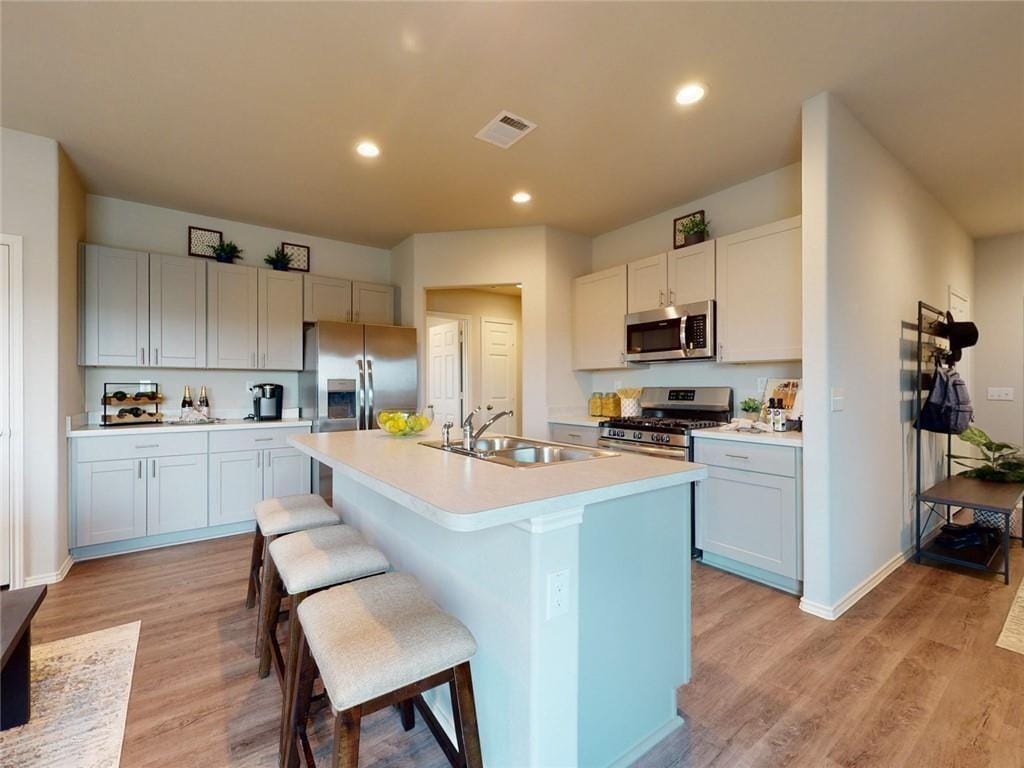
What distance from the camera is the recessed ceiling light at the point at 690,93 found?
2.29m

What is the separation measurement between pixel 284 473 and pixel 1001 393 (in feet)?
21.5

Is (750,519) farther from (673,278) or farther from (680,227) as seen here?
(680,227)

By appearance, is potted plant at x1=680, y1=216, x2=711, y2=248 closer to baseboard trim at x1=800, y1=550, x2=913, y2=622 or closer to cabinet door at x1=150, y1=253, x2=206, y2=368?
baseboard trim at x1=800, y1=550, x2=913, y2=622

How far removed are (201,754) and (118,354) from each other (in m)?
3.06

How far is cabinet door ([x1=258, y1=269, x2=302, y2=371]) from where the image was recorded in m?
4.07

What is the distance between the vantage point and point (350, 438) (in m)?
2.38

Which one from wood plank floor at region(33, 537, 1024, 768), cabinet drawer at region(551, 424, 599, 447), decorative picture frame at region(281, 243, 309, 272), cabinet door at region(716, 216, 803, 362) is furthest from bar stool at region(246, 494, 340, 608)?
decorative picture frame at region(281, 243, 309, 272)

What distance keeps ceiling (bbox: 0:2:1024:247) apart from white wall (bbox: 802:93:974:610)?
0.27 metres

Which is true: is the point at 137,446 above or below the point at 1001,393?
below

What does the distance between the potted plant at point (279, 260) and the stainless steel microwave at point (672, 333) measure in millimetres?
3079

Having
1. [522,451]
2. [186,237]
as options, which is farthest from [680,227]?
[186,237]

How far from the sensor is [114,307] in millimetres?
Result: 3439

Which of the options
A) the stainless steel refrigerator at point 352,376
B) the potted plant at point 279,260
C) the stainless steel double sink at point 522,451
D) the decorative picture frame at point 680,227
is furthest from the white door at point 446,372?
the stainless steel double sink at point 522,451

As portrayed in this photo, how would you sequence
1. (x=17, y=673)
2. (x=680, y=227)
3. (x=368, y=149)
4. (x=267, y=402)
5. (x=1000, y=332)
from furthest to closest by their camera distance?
(x=1000, y=332) < (x=267, y=402) < (x=680, y=227) < (x=368, y=149) < (x=17, y=673)
